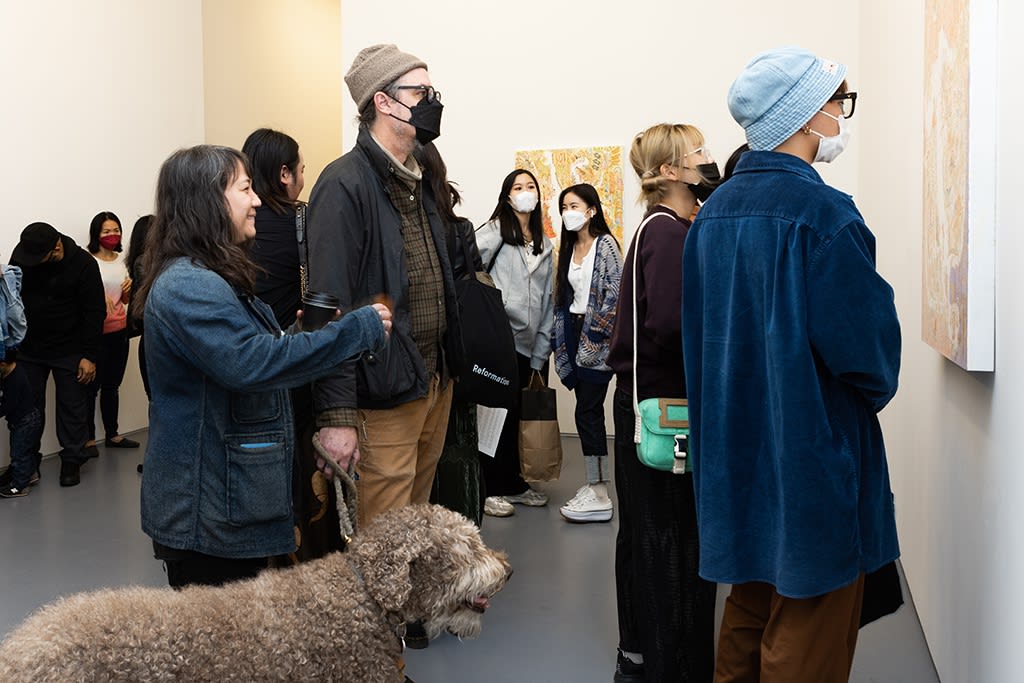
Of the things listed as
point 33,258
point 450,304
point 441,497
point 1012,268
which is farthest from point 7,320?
point 1012,268

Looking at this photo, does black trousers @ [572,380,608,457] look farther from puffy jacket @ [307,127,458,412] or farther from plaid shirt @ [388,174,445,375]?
puffy jacket @ [307,127,458,412]

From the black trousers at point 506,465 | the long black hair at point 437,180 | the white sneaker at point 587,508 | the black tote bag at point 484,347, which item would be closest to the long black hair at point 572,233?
the black trousers at point 506,465

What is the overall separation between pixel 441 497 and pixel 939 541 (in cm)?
174

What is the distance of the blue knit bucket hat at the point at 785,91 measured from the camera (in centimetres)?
203

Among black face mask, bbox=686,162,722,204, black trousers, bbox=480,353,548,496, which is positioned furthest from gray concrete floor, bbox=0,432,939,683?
black face mask, bbox=686,162,722,204

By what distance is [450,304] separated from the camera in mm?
2932

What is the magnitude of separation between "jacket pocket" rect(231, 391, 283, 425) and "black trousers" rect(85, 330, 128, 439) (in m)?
4.98

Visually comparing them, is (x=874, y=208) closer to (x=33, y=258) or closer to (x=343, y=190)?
(x=343, y=190)

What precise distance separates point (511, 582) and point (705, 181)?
2065 mm

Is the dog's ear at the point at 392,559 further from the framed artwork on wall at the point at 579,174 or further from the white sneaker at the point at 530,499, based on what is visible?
the framed artwork on wall at the point at 579,174

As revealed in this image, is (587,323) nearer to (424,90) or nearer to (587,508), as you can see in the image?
(587,508)

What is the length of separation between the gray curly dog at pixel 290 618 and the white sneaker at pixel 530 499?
330cm

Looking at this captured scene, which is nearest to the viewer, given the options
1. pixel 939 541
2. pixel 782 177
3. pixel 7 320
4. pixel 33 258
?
pixel 782 177

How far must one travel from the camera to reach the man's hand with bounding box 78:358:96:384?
6242 mm
